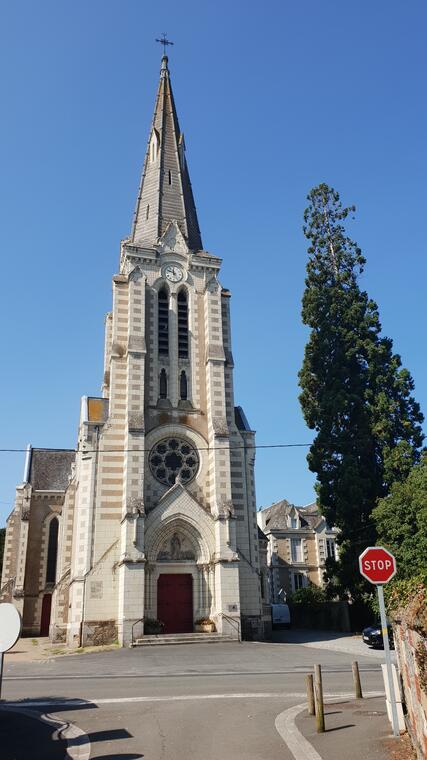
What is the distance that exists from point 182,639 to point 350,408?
1472 cm

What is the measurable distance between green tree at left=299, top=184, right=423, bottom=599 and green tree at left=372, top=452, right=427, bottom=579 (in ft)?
8.61

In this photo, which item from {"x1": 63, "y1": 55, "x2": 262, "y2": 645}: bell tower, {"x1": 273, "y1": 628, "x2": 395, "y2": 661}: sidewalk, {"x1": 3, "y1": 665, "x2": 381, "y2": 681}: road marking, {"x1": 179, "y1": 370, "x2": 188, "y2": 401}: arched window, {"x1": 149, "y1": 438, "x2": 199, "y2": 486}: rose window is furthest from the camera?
{"x1": 179, "y1": 370, "x2": 188, "y2": 401}: arched window

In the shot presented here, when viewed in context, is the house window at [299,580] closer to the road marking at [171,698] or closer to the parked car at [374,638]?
the parked car at [374,638]

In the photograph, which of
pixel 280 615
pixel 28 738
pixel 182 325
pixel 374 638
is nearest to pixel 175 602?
pixel 374 638

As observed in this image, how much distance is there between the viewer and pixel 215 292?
35875mm

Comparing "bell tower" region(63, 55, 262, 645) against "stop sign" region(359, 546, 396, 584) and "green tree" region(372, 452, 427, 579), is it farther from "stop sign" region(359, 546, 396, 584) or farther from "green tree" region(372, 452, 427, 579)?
"stop sign" region(359, 546, 396, 584)

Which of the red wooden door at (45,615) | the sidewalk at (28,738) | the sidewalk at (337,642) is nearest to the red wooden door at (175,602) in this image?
the sidewalk at (337,642)

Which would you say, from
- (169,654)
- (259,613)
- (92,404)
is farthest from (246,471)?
(169,654)

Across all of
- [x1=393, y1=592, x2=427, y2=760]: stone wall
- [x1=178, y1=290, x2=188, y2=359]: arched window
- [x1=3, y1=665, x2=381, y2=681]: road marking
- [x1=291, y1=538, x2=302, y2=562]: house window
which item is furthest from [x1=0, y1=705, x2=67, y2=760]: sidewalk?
[x1=291, y1=538, x2=302, y2=562]: house window

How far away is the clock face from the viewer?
35.7m

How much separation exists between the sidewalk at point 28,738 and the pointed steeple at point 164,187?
1164 inches

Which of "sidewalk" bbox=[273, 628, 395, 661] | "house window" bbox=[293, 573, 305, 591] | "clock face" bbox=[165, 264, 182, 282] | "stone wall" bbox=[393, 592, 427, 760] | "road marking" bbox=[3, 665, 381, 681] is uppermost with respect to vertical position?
"clock face" bbox=[165, 264, 182, 282]

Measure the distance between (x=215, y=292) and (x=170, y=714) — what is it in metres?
27.5

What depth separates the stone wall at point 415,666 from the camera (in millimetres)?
6410
